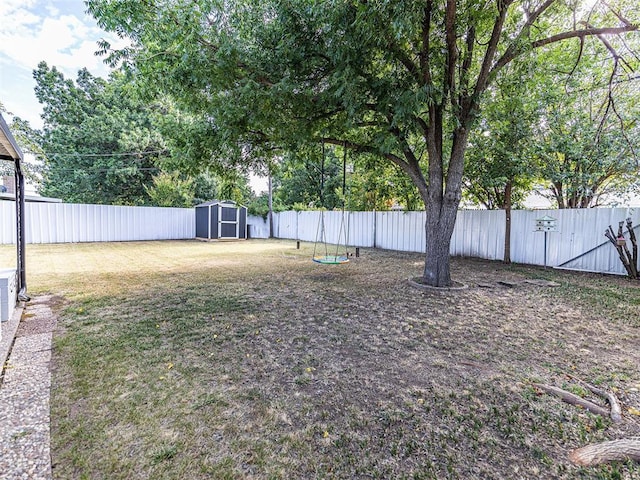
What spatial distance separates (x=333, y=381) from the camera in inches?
87.3

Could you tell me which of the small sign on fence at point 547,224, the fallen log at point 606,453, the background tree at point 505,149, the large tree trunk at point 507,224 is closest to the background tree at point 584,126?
the background tree at point 505,149

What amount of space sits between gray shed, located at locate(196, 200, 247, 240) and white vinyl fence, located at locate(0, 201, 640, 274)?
1.14m

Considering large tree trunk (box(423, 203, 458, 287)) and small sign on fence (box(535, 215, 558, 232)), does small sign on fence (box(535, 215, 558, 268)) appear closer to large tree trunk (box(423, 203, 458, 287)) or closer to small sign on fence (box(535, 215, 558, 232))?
small sign on fence (box(535, 215, 558, 232))

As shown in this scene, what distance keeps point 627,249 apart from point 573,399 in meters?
5.71

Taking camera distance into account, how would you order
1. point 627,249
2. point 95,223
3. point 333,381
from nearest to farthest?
point 333,381 < point 627,249 < point 95,223

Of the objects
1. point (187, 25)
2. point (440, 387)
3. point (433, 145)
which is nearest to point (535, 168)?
point (433, 145)

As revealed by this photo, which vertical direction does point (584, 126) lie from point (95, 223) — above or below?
above

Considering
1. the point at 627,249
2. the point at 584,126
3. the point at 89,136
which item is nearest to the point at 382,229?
the point at 584,126

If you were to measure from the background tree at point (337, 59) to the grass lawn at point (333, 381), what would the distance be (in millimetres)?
2084

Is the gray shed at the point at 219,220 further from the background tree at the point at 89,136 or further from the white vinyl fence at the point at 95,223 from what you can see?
the background tree at the point at 89,136

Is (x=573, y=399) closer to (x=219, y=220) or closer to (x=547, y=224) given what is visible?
(x=547, y=224)

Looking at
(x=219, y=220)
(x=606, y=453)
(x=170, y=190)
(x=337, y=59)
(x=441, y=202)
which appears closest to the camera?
(x=606, y=453)

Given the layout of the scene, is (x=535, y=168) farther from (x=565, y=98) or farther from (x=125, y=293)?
(x=125, y=293)

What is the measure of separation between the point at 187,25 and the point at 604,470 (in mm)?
5330
